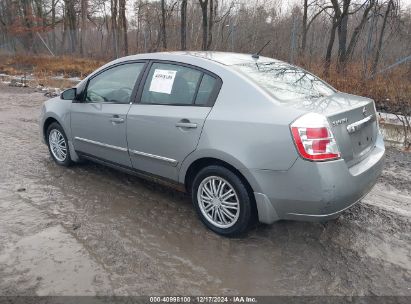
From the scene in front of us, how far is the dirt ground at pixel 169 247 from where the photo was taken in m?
2.55

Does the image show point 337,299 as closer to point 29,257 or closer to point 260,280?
point 260,280

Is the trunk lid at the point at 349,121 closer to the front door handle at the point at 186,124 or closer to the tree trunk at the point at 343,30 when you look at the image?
the front door handle at the point at 186,124

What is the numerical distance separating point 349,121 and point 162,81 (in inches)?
71.7

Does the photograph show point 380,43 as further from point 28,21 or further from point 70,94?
point 28,21

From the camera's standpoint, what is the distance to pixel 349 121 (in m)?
2.88

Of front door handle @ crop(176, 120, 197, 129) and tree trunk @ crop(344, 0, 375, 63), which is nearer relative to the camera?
front door handle @ crop(176, 120, 197, 129)

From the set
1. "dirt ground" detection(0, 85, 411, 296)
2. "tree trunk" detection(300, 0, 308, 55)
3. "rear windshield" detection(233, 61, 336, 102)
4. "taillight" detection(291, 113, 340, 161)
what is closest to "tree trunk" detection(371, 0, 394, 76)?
"tree trunk" detection(300, 0, 308, 55)

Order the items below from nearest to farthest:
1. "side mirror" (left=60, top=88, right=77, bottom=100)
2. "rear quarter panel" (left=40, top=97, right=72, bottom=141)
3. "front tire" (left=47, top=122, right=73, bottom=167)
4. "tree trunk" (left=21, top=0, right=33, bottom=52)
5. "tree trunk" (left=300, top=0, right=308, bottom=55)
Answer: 1. "side mirror" (left=60, top=88, right=77, bottom=100)
2. "rear quarter panel" (left=40, top=97, right=72, bottom=141)
3. "front tire" (left=47, top=122, right=73, bottom=167)
4. "tree trunk" (left=300, top=0, right=308, bottom=55)
5. "tree trunk" (left=21, top=0, right=33, bottom=52)

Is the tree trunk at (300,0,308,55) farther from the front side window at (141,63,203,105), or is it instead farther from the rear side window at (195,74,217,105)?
the rear side window at (195,74,217,105)

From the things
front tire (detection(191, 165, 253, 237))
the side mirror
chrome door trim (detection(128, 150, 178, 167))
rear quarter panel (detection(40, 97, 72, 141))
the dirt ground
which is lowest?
the dirt ground

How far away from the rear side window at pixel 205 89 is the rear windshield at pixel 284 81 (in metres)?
0.28

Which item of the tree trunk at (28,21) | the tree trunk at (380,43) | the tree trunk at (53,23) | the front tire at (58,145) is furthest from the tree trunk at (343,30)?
the tree trunk at (28,21)

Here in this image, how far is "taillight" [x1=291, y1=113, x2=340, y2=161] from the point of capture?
8.54 feet

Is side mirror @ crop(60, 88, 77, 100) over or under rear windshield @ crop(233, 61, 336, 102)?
under
